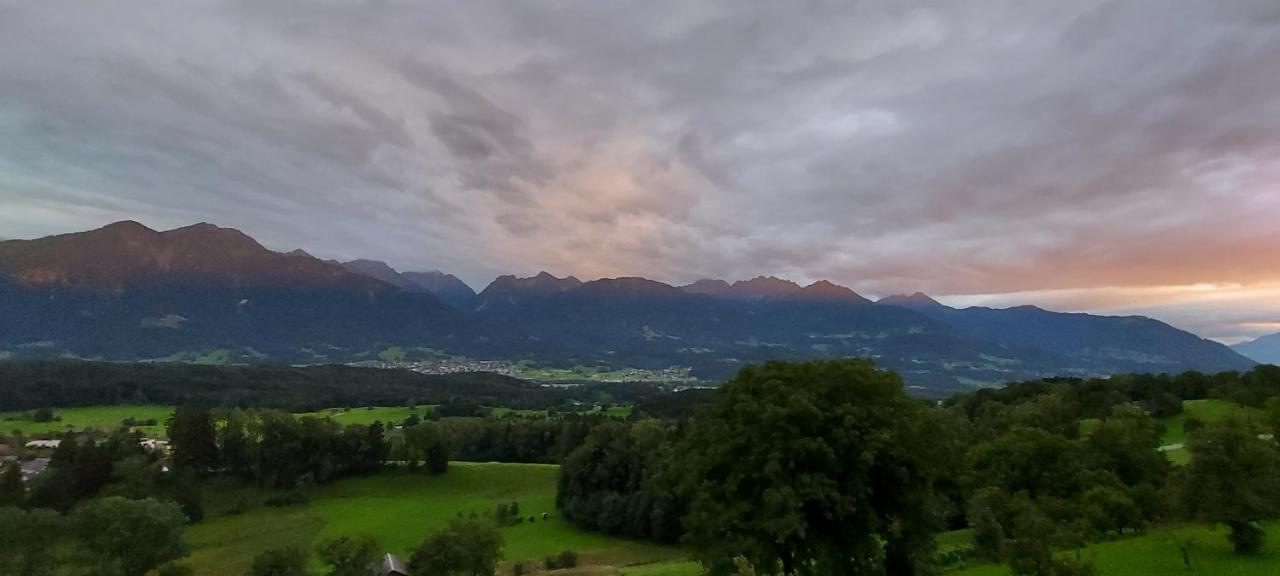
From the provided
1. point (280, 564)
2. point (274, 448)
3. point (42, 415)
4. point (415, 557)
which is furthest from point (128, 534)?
point (42, 415)

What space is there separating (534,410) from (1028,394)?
94.5 m

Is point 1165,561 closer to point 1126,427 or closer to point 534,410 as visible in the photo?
point 1126,427

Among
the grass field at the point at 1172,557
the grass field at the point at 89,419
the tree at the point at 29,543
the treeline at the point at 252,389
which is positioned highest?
the grass field at the point at 1172,557

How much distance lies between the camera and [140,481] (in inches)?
2440

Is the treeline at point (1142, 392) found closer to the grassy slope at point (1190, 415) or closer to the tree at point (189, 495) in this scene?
the grassy slope at point (1190, 415)

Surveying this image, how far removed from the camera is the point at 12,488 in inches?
2224

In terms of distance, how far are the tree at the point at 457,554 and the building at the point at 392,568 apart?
634 centimetres

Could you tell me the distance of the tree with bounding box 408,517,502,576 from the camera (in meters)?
29.4

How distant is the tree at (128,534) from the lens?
33.7 m

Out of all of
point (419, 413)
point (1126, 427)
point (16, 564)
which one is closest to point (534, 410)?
point (419, 413)

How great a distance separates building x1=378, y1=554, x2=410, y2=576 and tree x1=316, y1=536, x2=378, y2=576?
665 cm

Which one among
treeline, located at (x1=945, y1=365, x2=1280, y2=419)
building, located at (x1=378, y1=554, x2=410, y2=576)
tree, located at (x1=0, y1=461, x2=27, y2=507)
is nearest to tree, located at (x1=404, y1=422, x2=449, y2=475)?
tree, located at (x1=0, y1=461, x2=27, y2=507)

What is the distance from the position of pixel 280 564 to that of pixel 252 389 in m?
140

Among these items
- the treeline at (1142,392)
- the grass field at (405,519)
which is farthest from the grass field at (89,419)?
the treeline at (1142,392)
